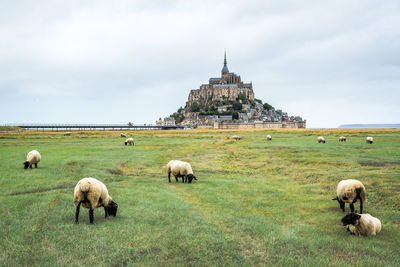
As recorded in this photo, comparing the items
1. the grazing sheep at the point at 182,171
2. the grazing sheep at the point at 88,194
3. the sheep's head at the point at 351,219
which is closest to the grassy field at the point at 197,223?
the sheep's head at the point at 351,219

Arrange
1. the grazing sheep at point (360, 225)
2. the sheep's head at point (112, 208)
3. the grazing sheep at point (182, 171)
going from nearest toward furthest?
the grazing sheep at point (360, 225), the sheep's head at point (112, 208), the grazing sheep at point (182, 171)

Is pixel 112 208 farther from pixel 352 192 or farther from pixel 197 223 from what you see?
Answer: pixel 352 192

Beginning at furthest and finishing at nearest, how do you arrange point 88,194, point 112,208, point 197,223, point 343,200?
point 343,200 → point 112,208 → point 197,223 → point 88,194

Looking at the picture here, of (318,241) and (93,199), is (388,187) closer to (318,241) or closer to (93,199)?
(318,241)

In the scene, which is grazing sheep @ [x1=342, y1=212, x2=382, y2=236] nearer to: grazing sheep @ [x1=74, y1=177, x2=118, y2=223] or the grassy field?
the grassy field

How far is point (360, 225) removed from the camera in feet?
28.8

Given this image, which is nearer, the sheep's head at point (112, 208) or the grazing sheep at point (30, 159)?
the sheep's head at point (112, 208)

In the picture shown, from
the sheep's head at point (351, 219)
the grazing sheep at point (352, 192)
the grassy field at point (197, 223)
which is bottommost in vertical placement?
the grassy field at point (197, 223)

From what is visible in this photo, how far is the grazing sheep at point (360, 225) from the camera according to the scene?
8672mm

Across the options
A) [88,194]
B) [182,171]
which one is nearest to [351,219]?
[88,194]

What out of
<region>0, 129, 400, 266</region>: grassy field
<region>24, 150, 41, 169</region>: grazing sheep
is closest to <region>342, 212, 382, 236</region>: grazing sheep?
<region>0, 129, 400, 266</region>: grassy field

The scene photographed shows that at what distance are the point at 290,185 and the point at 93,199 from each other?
38.4ft

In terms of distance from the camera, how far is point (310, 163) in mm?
22766

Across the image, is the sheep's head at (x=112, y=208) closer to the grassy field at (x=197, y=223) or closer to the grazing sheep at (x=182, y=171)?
the grassy field at (x=197, y=223)
